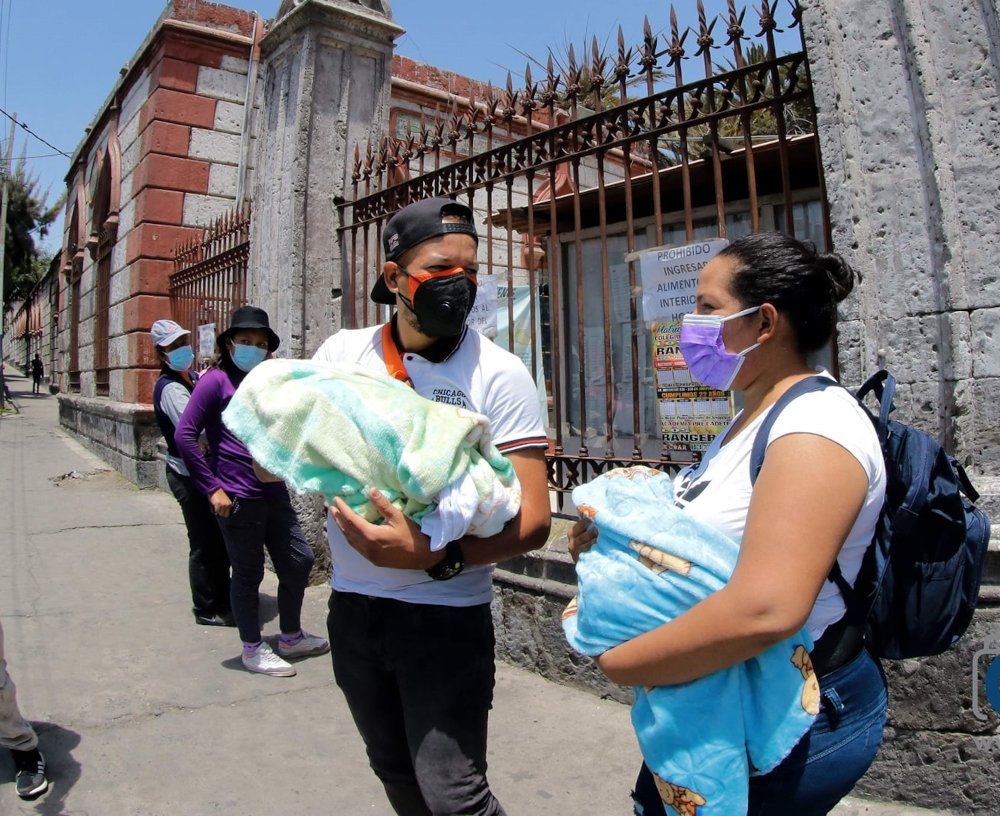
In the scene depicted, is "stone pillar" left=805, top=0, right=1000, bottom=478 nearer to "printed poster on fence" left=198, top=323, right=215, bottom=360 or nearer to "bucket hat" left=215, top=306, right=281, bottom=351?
"bucket hat" left=215, top=306, right=281, bottom=351

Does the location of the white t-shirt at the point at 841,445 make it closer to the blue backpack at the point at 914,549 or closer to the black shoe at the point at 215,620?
the blue backpack at the point at 914,549

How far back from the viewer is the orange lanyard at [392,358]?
1.96m

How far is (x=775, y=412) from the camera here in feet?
4.49

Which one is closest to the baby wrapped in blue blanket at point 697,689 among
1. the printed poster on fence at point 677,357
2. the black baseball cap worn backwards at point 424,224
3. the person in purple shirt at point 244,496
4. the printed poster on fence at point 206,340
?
the black baseball cap worn backwards at point 424,224

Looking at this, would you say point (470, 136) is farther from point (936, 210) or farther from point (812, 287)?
point (812, 287)

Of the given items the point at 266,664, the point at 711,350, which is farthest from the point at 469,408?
the point at 266,664

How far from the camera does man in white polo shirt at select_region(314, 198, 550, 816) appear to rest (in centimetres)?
180

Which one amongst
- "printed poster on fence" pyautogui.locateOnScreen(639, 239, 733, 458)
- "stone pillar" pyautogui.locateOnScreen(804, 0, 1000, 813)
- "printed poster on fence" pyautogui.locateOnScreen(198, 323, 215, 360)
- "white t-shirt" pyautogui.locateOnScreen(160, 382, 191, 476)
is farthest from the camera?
"printed poster on fence" pyautogui.locateOnScreen(198, 323, 215, 360)

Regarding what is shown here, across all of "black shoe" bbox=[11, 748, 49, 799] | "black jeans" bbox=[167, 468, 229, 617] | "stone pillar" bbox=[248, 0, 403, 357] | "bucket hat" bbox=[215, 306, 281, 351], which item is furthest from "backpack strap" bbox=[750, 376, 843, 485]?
"stone pillar" bbox=[248, 0, 403, 357]

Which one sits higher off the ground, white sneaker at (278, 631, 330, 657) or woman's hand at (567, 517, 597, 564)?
woman's hand at (567, 517, 597, 564)

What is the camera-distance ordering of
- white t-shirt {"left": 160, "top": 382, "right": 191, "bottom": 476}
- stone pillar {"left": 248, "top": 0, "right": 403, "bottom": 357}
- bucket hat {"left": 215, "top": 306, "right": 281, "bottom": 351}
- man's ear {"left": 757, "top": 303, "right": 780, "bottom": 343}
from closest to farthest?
man's ear {"left": 757, "top": 303, "right": 780, "bottom": 343}
bucket hat {"left": 215, "top": 306, "right": 281, "bottom": 351}
white t-shirt {"left": 160, "top": 382, "right": 191, "bottom": 476}
stone pillar {"left": 248, "top": 0, "right": 403, "bottom": 357}

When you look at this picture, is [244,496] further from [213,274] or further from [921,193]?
[213,274]

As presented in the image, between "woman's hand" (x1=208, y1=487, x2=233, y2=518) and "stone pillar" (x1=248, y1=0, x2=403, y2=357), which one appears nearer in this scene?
"woman's hand" (x1=208, y1=487, x2=233, y2=518)

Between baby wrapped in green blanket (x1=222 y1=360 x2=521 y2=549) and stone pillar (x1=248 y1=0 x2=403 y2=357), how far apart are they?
13.4 feet
